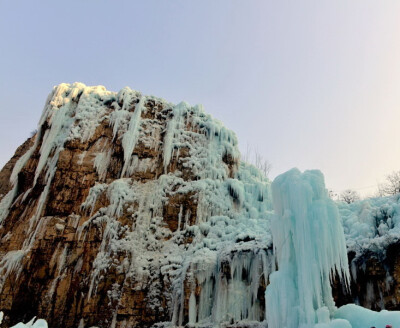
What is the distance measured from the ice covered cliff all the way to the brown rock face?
0.06 meters

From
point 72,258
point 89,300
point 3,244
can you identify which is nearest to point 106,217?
point 72,258

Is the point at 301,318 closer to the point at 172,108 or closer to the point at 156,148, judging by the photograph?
the point at 156,148

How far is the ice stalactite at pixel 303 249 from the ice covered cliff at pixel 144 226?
4192mm

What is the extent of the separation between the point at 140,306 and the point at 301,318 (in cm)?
907

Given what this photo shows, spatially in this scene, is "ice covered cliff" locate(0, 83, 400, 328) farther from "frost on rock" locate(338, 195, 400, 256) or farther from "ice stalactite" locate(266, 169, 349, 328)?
"ice stalactite" locate(266, 169, 349, 328)

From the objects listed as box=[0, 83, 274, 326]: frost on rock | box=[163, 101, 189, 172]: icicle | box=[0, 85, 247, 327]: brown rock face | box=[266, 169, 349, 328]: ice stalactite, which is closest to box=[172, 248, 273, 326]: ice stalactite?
box=[0, 83, 274, 326]: frost on rock

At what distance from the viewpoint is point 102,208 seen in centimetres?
1672

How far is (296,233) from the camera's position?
7.64 m

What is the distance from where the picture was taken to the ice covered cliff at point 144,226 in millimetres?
12109

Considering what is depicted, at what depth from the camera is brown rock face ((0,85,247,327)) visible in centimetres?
1452

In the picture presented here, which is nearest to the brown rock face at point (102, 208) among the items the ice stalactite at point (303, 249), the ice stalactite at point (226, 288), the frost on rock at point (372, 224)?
the ice stalactite at point (226, 288)

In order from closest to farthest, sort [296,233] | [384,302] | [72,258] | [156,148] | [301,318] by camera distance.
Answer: [301,318] < [296,233] < [384,302] < [72,258] < [156,148]

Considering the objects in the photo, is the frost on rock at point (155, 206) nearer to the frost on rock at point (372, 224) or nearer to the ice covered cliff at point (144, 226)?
the ice covered cliff at point (144, 226)

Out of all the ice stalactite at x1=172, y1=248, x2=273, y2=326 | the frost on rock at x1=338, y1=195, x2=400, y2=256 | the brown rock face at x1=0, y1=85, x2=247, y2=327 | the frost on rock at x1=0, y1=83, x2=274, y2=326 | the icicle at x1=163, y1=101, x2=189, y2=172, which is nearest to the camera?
the frost on rock at x1=338, y1=195, x2=400, y2=256
